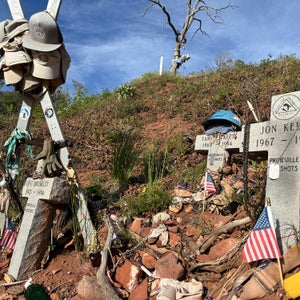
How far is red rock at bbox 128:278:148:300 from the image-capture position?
344 cm

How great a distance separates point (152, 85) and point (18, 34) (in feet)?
28.5

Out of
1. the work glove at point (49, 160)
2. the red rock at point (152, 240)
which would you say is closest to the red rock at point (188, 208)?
the red rock at point (152, 240)

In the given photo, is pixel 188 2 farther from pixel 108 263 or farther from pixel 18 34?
pixel 108 263

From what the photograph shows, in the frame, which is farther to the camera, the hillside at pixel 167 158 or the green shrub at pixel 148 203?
the green shrub at pixel 148 203

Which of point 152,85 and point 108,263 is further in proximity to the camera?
point 152,85

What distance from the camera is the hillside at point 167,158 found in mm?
3949

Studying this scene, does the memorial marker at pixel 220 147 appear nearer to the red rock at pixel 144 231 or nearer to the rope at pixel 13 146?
the red rock at pixel 144 231

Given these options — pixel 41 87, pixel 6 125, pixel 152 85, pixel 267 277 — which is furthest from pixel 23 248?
pixel 152 85

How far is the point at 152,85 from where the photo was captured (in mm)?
13734

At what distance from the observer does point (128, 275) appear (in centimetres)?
370

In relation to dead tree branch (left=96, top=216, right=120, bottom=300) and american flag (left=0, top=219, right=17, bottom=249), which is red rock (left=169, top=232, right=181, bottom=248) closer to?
dead tree branch (left=96, top=216, right=120, bottom=300)

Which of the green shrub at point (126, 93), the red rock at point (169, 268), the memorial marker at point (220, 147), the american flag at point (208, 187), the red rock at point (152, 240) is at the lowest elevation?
the red rock at point (169, 268)

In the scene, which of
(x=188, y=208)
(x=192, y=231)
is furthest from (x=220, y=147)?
(x=192, y=231)

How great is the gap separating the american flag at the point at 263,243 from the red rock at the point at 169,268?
68 cm
